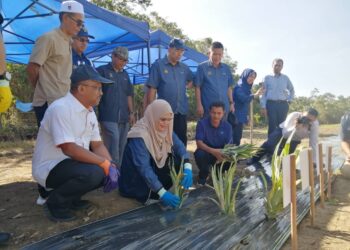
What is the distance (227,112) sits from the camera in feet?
14.7

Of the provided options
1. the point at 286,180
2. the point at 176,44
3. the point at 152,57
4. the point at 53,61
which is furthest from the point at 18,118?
the point at 286,180

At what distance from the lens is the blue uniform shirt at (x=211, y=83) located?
4.27m

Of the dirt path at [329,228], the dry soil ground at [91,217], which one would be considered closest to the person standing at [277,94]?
the dry soil ground at [91,217]

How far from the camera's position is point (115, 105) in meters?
3.71

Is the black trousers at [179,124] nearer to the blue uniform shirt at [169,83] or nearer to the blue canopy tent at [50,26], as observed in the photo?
the blue uniform shirt at [169,83]

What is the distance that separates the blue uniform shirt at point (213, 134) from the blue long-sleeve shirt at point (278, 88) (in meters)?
2.02

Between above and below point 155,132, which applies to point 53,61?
above

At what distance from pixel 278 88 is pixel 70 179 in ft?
13.4

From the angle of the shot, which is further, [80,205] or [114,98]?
[114,98]

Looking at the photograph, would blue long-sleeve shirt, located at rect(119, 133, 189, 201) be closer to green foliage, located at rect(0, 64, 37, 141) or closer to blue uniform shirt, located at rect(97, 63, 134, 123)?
blue uniform shirt, located at rect(97, 63, 134, 123)

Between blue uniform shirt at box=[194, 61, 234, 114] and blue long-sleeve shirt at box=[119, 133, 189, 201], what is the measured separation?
137 cm

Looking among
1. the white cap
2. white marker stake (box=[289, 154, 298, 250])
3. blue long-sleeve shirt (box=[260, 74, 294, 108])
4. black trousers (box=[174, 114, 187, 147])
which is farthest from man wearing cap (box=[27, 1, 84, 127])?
blue long-sleeve shirt (box=[260, 74, 294, 108])

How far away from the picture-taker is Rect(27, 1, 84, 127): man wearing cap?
2652mm

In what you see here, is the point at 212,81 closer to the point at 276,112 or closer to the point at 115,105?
the point at 115,105
